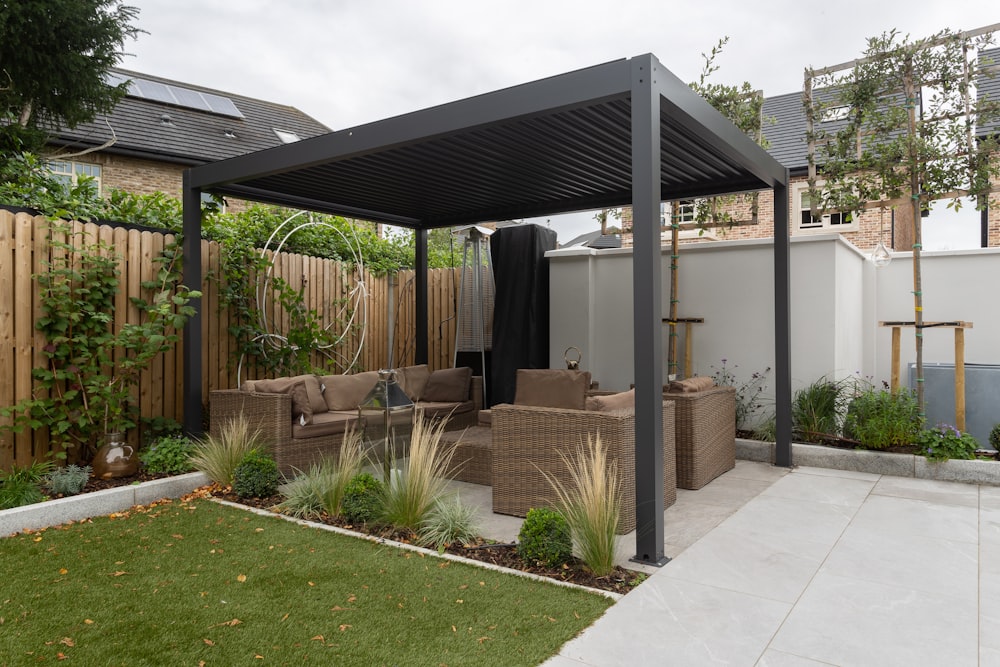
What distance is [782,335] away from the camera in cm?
556

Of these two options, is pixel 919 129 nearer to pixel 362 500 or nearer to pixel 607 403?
pixel 607 403

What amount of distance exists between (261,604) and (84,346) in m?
2.86

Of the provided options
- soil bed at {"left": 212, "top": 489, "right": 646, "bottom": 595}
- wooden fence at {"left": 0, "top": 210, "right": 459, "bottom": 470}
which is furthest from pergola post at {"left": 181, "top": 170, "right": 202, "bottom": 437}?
soil bed at {"left": 212, "top": 489, "right": 646, "bottom": 595}

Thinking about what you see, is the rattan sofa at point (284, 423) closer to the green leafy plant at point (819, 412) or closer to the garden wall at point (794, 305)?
the garden wall at point (794, 305)

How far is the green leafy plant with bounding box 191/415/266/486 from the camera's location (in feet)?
15.7

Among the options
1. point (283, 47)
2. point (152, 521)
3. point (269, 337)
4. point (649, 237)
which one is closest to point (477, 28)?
point (283, 47)

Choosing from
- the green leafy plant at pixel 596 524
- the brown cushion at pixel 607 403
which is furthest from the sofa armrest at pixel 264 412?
the green leafy plant at pixel 596 524

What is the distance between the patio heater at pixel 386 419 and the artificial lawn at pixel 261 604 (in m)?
0.63

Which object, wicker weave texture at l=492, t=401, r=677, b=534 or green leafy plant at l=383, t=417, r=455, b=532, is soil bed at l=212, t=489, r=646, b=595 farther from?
wicker weave texture at l=492, t=401, r=677, b=534

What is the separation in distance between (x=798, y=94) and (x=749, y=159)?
1299 cm

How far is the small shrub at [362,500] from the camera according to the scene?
3902 mm

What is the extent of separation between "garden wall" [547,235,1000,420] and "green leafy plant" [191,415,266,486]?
362 centimetres

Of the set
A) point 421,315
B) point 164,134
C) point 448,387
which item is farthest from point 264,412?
point 164,134

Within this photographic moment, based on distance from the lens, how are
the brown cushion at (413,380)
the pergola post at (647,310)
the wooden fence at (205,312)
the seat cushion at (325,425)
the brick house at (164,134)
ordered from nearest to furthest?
the pergola post at (647,310)
the wooden fence at (205,312)
the seat cushion at (325,425)
the brown cushion at (413,380)
the brick house at (164,134)
